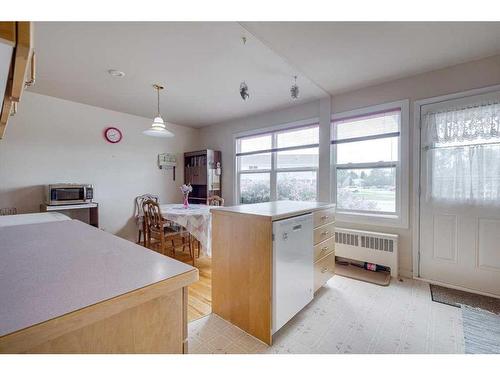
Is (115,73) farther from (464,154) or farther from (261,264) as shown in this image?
(464,154)

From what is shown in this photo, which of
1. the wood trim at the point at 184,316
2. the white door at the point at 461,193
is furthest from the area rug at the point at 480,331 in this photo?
the wood trim at the point at 184,316

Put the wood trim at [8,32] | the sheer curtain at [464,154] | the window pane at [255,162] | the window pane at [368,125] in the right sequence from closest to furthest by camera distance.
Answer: the wood trim at [8,32], the sheer curtain at [464,154], the window pane at [368,125], the window pane at [255,162]

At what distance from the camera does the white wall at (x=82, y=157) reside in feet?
9.95

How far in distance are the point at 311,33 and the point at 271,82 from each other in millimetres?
977

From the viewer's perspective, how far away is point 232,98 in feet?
11.1

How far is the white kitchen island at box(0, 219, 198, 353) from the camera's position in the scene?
1.44ft

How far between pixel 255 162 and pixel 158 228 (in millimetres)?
2080

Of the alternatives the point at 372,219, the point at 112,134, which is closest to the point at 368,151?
the point at 372,219

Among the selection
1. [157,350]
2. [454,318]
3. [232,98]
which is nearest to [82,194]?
[232,98]

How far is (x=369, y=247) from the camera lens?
2.81m

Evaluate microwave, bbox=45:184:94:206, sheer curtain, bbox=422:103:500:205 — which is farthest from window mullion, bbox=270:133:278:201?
microwave, bbox=45:184:94:206

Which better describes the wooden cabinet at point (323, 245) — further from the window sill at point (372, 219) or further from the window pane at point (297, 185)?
the window pane at point (297, 185)

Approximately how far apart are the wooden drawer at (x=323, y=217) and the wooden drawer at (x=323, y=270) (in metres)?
0.35

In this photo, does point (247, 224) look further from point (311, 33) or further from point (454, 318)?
point (454, 318)
